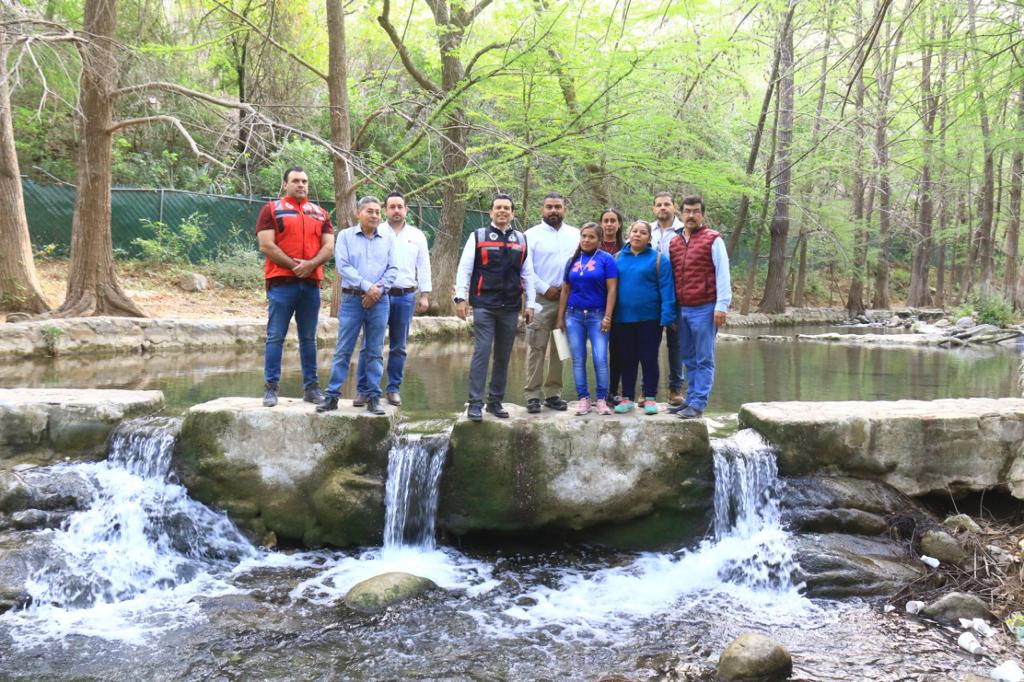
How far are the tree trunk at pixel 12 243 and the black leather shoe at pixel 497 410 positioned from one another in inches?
398

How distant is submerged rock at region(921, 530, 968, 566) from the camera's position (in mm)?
5070

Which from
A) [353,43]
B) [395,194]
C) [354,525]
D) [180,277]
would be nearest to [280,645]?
[354,525]

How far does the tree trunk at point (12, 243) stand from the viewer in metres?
12.3

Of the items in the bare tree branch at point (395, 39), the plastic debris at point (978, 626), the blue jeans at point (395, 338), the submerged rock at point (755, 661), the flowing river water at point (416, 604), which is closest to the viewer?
the submerged rock at point (755, 661)

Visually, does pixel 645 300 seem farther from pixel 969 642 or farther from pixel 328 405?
pixel 969 642

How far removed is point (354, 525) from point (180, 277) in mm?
13273

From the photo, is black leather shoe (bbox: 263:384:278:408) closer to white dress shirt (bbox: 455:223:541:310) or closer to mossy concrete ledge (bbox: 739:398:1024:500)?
white dress shirt (bbox: 455:223:541:310)

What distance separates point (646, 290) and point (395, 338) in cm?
204

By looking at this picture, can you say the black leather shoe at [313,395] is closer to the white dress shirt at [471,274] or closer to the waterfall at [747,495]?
the white dress shirt at [471,274]

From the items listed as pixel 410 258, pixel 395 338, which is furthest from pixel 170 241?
pixel 410 258

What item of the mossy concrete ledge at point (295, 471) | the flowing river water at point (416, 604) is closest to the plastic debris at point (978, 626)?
the flowing river water at point (416, 604)

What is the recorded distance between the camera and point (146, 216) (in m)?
17.8

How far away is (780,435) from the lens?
5688 millimetres

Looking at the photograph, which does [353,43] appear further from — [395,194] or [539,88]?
[395,194]
